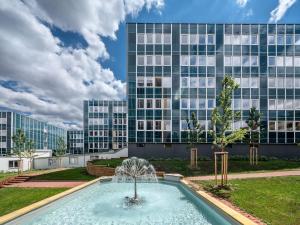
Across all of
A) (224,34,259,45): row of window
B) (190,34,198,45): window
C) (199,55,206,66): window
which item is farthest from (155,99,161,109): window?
(224,34,259,45): row of window

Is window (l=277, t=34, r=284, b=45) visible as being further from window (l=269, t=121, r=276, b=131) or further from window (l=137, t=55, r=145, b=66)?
window (l=137, t=55, r=145, b=66)

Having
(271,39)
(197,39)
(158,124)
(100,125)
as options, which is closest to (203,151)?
(158,124)

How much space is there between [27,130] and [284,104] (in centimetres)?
8027

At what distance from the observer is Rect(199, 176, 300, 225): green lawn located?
29.7 feet

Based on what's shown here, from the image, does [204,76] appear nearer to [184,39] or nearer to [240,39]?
[184,39]

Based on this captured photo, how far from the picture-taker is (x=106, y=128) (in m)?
78.7

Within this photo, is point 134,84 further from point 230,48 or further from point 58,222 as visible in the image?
point 58,222

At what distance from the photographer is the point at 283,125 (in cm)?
3644

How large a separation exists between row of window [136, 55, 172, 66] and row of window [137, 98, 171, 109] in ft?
20.8

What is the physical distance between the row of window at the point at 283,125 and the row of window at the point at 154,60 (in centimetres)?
2104

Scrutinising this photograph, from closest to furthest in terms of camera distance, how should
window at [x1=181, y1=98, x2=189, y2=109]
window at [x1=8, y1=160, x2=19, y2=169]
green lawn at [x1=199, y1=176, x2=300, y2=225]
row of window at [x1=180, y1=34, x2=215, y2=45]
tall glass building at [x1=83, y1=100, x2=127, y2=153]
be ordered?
green lawn at [x1=199, y1=176, x2=300, y2=225], window at [x1=181, y1=98, x2=189, y2=109], row of window at [x1=180, y1=34, x2=215, y2=45], window at [x1=8, y1=160, x2=19, y2=169], tall glass building at [x1=83, y1=100, x2=127, y2=153]

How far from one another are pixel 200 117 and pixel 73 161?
98.5ft

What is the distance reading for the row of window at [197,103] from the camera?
1442 inches

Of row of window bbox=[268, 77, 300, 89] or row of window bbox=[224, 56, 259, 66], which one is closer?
row of window bbox=[268, 77, 300, 89]
